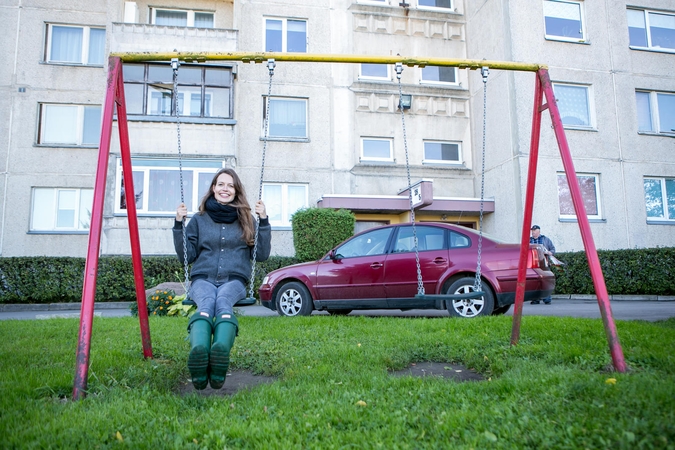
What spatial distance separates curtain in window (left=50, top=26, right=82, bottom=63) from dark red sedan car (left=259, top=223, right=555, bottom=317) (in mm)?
14340

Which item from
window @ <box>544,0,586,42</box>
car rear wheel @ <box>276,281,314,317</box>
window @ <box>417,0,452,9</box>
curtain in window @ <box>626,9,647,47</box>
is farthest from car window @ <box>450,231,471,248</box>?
curtain in window @ <box>626,9,647,47</box>

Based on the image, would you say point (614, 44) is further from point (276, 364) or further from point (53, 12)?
point (53, 12)

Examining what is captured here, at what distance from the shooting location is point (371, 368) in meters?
4.36

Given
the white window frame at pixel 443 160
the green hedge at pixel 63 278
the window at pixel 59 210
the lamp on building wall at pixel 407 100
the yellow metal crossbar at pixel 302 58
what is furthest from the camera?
the white window frame at pixel 443 160

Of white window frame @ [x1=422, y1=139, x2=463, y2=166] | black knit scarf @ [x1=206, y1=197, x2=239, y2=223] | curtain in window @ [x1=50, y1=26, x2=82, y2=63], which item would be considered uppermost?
curtain in window @ [x1=50, y1=26, x2=82, y2=63]

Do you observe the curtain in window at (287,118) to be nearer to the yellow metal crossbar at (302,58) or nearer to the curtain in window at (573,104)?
the curtain in window at (573,104)

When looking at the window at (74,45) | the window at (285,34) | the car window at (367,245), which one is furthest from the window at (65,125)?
the car window at (367,245)

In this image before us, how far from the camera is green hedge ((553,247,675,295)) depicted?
14.1 metres

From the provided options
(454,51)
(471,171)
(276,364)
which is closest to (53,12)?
(454,51)

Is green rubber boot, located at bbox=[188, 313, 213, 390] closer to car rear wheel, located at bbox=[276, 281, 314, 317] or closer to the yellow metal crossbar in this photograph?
the yellow metal crossbar

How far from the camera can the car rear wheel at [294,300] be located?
912cm

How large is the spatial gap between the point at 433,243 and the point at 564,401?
5518mm

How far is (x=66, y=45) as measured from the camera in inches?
726

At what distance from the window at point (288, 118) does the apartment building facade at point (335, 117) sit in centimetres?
8
